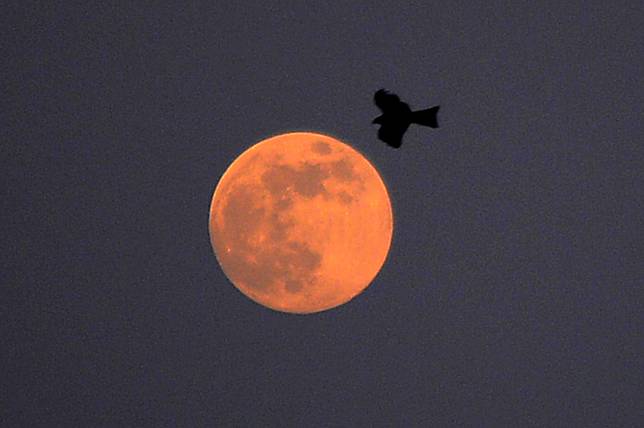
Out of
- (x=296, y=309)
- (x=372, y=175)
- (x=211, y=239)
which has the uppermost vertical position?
(x=372, y=175)

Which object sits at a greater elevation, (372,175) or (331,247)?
(372,175)

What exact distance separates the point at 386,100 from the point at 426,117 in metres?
0.62

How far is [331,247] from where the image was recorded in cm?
1397

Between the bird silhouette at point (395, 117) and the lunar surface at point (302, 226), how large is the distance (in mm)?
2427

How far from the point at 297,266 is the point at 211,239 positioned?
1557 mm

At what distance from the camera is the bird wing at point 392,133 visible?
11766 mm

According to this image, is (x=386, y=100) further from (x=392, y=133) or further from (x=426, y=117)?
(x=426, y=117)

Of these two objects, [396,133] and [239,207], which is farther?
[239,207]

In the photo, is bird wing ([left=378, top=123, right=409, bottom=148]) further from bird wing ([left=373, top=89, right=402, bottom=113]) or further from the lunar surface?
the lunar surface

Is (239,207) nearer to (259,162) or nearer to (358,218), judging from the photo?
(259,162)

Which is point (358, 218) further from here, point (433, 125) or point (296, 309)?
point (433, 125)

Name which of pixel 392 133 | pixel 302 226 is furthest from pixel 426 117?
pixel 302 226

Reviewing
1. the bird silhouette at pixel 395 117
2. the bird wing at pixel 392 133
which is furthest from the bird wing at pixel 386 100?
the bird wing at pixel 392 133

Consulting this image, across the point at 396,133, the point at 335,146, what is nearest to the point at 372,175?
the point at 335,146
